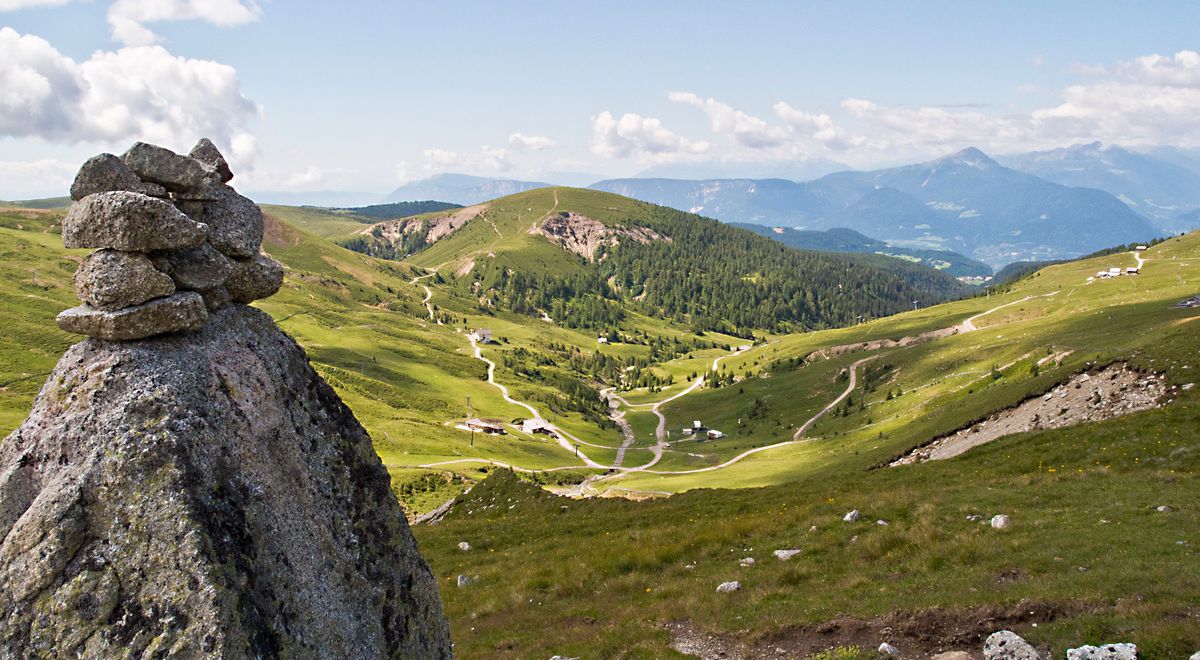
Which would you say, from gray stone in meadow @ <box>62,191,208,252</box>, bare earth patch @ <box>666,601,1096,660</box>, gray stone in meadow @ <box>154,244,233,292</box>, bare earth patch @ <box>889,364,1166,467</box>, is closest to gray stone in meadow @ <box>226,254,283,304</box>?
gray stone in meadow @ <box>154,244,233,292</box>

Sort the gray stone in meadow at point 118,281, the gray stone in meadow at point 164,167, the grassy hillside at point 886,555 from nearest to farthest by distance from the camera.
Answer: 1. the gray stone in meadow at point 118,281
2. the gray stone in meadow at point 164,167
3. the grassy hillside at point 886,555

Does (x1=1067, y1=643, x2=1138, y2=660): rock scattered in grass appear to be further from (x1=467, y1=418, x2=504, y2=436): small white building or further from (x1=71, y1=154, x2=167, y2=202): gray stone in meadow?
(x1=467, y1=418, x2=504, y2=436): small white building

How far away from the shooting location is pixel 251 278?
15.5 metres

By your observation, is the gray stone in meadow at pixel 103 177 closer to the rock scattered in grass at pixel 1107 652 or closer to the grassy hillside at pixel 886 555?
the grassy hillside at pixel 886 555

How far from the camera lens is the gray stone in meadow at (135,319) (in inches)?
485

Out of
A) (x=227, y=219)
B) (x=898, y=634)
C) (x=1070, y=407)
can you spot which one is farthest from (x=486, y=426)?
(x=227, y=219)

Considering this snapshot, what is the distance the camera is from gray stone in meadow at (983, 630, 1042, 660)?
51.4 ft

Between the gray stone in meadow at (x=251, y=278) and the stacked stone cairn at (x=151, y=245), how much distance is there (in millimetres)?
26

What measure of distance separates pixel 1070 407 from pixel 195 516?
208ft

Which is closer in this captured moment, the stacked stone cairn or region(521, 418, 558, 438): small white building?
the stacked stone cairn

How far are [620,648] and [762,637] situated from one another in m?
4.76

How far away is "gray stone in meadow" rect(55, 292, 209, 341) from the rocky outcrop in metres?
0.04

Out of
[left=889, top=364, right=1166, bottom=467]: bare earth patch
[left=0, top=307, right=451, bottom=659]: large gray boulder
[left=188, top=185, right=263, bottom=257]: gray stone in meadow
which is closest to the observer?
[left=0, top=307, right=451, bottom=659]: large gray boulder

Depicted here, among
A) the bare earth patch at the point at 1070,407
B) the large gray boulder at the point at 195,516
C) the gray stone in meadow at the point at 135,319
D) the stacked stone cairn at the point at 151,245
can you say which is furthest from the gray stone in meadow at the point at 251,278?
the bare earth patch at the point at 1070,407
